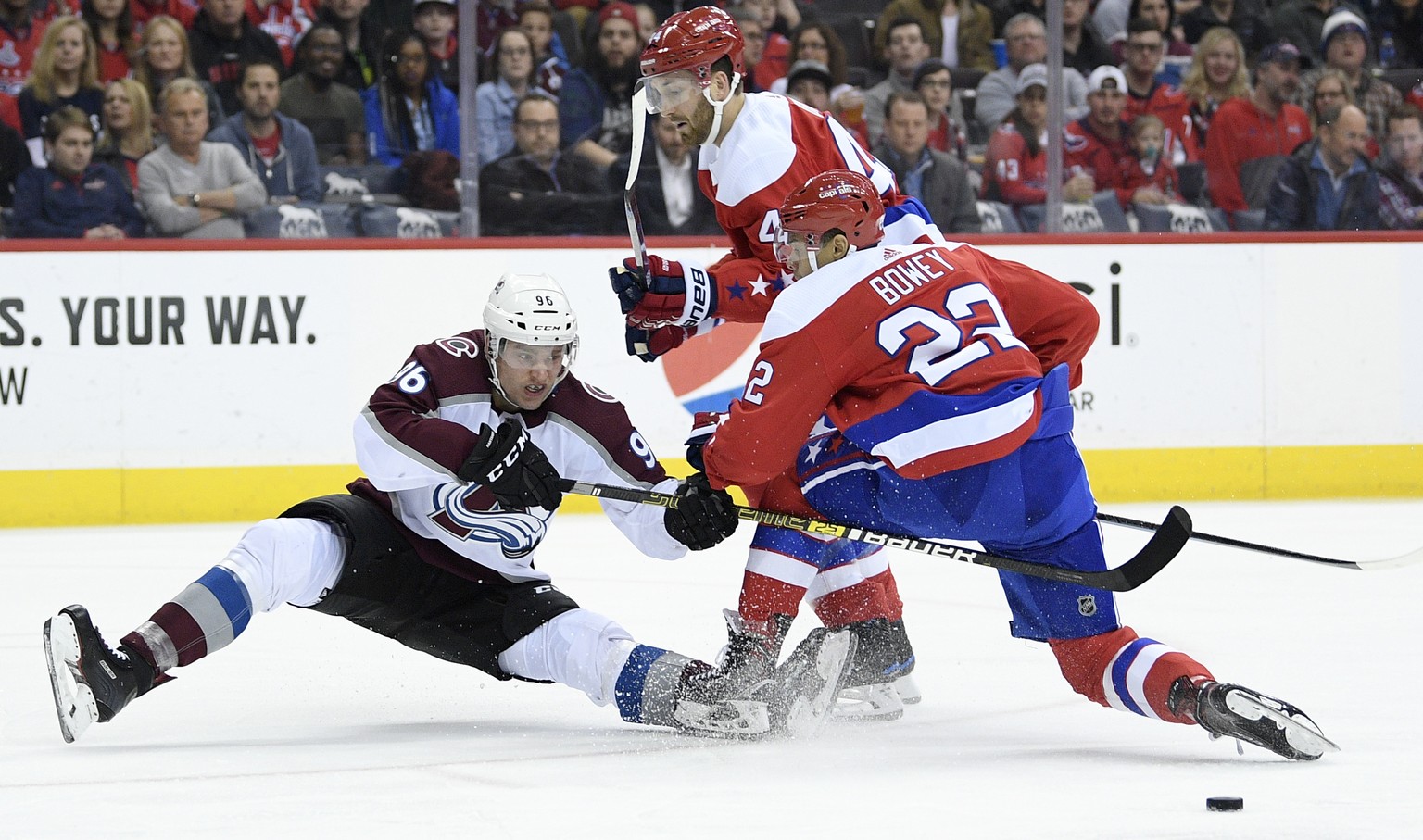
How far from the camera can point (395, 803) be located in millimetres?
2252

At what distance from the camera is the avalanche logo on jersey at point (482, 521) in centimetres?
285

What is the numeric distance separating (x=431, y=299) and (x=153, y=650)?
129 inches

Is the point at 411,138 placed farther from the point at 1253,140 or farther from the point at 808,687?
the point at 808,687

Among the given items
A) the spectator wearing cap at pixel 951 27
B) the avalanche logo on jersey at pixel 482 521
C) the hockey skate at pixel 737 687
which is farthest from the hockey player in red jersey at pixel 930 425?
the spectator wearing cap at pixel 951 27

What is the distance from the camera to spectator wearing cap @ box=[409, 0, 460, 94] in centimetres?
581

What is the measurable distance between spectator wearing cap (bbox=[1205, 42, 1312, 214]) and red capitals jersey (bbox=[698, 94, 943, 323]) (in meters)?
3.30

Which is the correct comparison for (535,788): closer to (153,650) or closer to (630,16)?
(153,650)

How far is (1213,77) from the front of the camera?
6.40 meters

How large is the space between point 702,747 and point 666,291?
0.93m

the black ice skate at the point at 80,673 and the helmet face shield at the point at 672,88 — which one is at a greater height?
the helmet face shield at the point at 672,88

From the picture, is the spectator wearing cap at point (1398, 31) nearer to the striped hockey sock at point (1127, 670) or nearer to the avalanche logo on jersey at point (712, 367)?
the avalanche logo on jersey at point (712, 367)

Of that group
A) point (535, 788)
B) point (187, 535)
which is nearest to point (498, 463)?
point (535, 788)

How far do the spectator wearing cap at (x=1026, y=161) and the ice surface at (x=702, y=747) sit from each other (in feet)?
7.01

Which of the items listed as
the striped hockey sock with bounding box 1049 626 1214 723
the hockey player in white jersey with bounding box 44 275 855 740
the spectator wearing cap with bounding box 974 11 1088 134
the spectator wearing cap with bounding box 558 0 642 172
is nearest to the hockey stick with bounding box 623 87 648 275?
the hockey player in white jersey with bounding box 44 275 855 740
